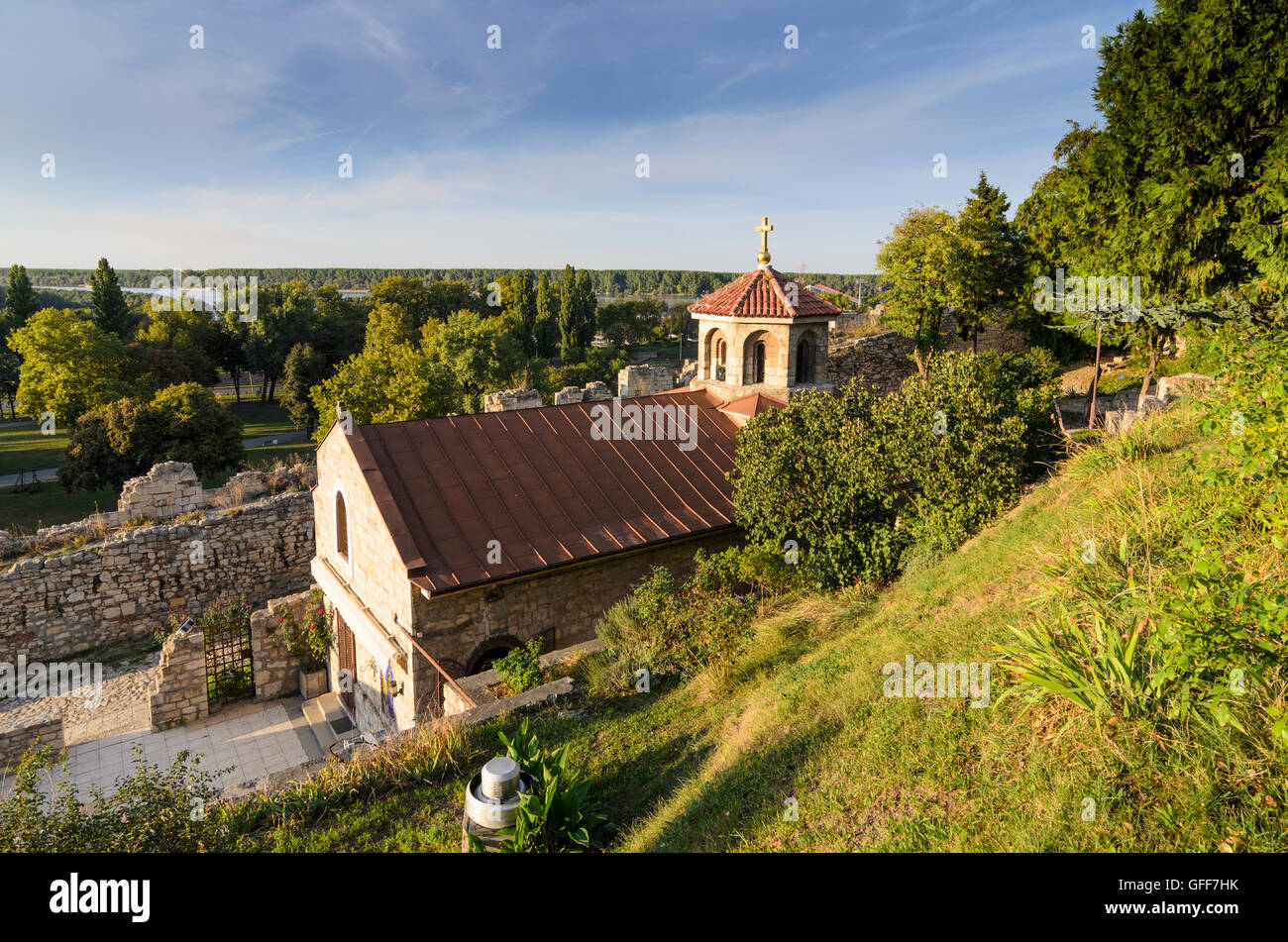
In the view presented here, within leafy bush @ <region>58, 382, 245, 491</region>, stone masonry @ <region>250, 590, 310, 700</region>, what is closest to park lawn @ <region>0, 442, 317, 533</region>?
leafy bush @ <region>58, 382, 245, 491</region>

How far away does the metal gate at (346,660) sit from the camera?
13547 mm

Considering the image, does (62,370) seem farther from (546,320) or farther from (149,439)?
(546,320)

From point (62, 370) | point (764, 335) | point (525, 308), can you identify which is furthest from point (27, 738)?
point (525, 308)

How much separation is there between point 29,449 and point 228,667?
113 ft

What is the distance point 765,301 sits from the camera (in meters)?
16.0

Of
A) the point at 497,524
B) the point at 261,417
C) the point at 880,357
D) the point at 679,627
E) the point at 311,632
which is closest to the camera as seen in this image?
the point at 679,627

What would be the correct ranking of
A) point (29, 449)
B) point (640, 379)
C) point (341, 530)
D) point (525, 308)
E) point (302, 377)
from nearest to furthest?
point (341, 530), point (640, 379), point (29, 449), point (302, 377), point (525, 308)

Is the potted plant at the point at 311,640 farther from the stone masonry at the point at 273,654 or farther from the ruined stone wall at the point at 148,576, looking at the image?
the ruined stone wall at the point at 148,576

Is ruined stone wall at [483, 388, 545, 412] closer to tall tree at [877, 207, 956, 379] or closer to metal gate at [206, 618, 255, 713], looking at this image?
metal gate at [206, 618, 255, 713]

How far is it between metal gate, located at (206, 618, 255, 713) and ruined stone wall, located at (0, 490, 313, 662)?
4779 millimetres

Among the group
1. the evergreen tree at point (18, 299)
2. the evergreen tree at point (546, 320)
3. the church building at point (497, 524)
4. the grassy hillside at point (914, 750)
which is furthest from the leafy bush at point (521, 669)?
the evergreen tree at point (18, 299)

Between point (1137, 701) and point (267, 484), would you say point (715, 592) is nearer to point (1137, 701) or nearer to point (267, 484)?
point (1137, 701)
